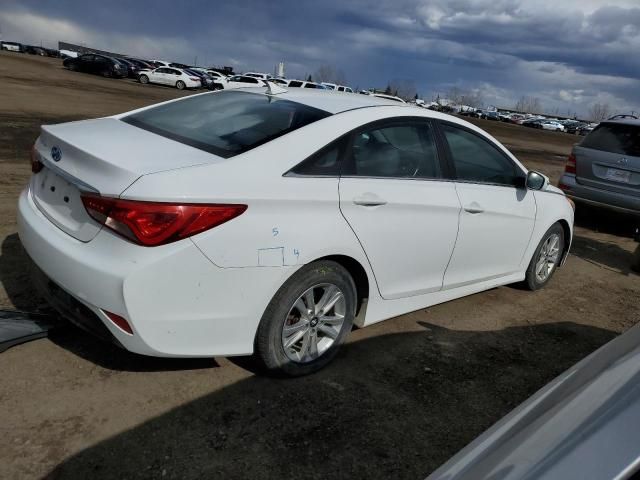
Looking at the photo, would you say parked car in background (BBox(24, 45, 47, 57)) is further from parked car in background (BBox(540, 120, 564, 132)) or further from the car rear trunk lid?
the car rear trunk lid

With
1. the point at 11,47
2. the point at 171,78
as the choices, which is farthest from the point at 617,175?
the point at 11,47

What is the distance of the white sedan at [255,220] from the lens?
8.43 feet

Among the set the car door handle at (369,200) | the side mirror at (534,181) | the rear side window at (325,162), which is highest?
the rear side window at (325,162)

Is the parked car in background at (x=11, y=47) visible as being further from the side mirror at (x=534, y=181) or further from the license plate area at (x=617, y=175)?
the side mirror at (x=534, y=181)

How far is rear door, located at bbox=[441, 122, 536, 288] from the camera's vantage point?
13.0 feet

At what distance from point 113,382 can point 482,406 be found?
2.13 meters

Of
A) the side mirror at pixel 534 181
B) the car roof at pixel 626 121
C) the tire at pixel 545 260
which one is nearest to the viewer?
Answer: the side mirror at pixel 534 181

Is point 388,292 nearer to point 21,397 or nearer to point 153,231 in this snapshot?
point 153,231

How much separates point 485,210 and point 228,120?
2.00 m

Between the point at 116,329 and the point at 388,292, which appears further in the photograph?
the point at 388,292

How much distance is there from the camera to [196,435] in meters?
2.71

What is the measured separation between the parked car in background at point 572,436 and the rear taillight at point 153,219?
1521 millimetres

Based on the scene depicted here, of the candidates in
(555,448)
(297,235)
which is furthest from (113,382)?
(555,448)

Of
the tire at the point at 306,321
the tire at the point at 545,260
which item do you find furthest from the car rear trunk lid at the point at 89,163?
the tire at the point at 545,260
